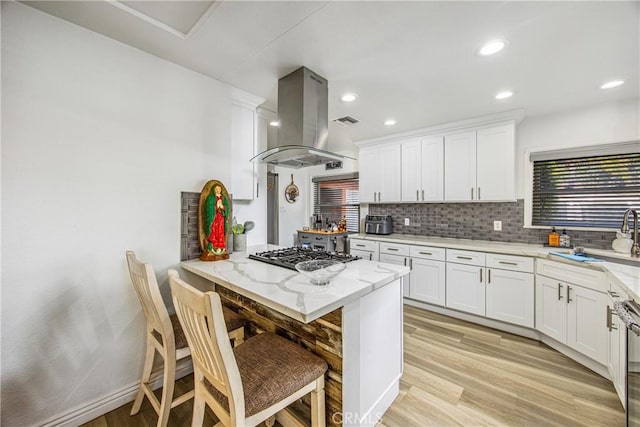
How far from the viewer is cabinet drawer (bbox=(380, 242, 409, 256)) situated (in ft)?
10.8

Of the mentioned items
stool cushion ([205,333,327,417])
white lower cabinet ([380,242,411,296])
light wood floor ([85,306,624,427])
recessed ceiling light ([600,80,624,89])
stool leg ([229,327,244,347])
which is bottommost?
light wood floor ([85,306,624,427])

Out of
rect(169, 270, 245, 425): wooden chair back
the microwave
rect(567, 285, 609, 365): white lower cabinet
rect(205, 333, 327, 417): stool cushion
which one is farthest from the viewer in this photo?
the microwave

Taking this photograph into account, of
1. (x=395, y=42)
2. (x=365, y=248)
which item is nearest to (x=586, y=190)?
(x=365, y=248)

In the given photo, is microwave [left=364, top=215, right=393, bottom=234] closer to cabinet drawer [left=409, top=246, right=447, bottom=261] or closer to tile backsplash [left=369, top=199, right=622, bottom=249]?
tile backsplash [left=369, top=199, right=622, bottom=249]

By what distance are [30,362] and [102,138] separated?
1.34 meters

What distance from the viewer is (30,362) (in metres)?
1.35

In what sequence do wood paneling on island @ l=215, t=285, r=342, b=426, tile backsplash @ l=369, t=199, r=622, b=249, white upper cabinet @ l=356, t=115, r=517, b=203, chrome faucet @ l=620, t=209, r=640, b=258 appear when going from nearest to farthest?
wood paneling on island @ l=215, t=285, r=342, b=426 → chrome faucet @ l=620, t=209, r=640, b=258 → tile backsplash @ l=369, t=199, r=622, b=249 → white upper cabinet @ l=356, t=115, r=517, b=203

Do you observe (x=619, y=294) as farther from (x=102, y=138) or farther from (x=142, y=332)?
(x=102, y=138)

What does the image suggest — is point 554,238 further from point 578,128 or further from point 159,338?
point 159,338

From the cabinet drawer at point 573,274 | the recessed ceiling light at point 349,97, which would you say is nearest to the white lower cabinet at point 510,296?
the cabinet drawer at point 573,274

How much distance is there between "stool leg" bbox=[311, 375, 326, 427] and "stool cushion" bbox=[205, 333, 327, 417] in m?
0.07

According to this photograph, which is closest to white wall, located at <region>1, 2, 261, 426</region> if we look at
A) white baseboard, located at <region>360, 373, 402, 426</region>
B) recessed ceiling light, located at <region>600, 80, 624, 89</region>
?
white baseboard, located at <region>360, 373, 402, 426</region>

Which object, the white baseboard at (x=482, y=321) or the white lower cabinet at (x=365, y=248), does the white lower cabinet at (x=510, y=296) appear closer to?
the white baseboard at (x=482, y=321)

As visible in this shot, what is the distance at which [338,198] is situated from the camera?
4.88 m
